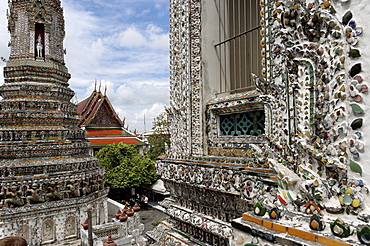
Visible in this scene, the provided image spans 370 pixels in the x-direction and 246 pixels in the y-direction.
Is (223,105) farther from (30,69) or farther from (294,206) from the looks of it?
(30,69)

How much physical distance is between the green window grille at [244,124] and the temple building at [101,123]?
2170 centimetres

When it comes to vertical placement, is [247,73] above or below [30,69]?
below

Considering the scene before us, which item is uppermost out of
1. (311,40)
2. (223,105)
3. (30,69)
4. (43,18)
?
(43,18)

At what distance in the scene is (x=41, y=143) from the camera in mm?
12094

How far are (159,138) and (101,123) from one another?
5805 millimetres

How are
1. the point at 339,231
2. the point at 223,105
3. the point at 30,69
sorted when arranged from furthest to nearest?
the point at 30,69
the point at 223,105
the point at 339,231

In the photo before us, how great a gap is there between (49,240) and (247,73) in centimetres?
1048

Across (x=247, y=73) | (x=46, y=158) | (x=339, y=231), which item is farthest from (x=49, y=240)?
(x=339, y=231)

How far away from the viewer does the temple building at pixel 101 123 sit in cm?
2592

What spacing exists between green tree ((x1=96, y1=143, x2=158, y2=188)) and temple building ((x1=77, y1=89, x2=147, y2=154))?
3.13 meters

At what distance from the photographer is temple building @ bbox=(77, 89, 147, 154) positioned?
25.9 meters

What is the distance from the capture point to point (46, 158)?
1196 cm

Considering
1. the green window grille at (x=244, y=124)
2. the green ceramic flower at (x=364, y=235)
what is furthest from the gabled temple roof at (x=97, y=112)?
the green ceramic flower at (x=364, y=235)

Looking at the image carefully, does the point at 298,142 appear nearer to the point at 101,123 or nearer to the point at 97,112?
the point at 97,112
